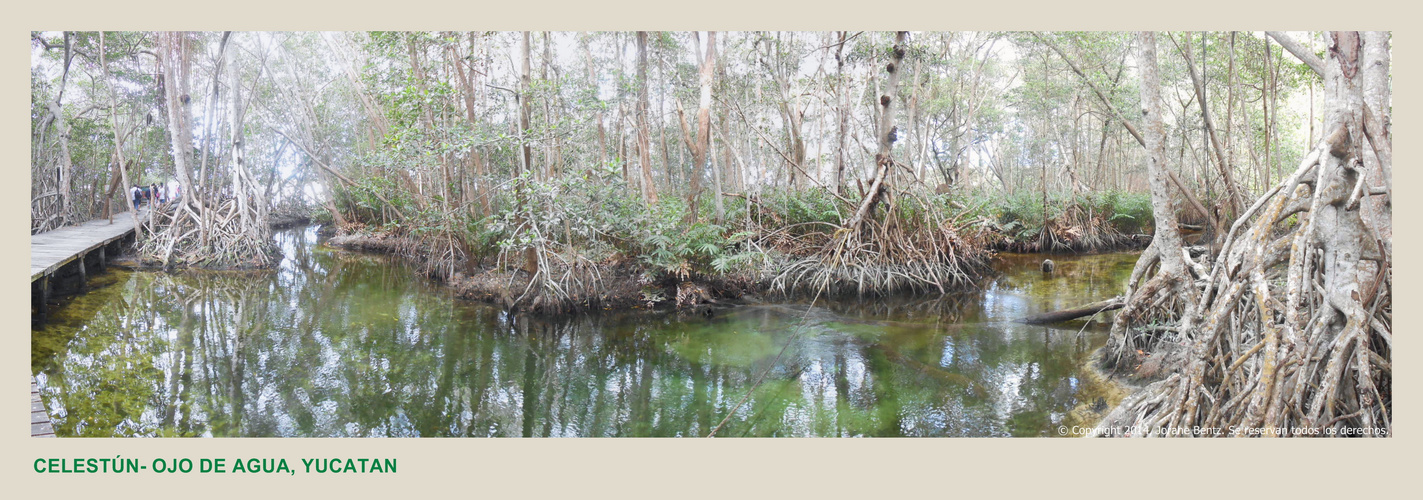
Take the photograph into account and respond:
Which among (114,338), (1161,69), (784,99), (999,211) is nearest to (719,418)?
(114,338)

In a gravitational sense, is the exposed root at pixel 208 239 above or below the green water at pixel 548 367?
above

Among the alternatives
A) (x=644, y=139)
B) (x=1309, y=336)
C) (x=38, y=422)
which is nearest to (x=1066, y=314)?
(x=1309, y=336)

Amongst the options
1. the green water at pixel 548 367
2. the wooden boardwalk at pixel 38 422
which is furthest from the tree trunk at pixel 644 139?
the wooden boardwalk at pixel 38 422

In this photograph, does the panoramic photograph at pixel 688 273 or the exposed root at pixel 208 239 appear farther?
the exposed root at pixel 208 239

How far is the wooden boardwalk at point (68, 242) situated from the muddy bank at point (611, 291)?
4.17 meters

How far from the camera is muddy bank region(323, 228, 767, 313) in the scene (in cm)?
788

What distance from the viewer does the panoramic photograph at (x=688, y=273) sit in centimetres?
343

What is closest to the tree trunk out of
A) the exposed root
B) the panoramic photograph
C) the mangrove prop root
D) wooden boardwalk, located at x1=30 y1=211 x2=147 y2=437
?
the panoramic photograph

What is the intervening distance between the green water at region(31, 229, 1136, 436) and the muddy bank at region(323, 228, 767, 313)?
0.29 m

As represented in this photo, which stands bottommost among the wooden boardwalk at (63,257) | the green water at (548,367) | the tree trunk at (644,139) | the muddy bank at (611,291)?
the green water at (548,367)

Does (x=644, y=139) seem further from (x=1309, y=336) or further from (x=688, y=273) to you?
(x=1309, y=336)

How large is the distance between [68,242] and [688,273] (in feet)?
28.9

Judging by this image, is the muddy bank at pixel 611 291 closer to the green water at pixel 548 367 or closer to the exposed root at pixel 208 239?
the green water at pixel 548 367

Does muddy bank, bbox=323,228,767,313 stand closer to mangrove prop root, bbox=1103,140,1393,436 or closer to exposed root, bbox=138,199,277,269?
exposed root, bbox=138,199,277,269
